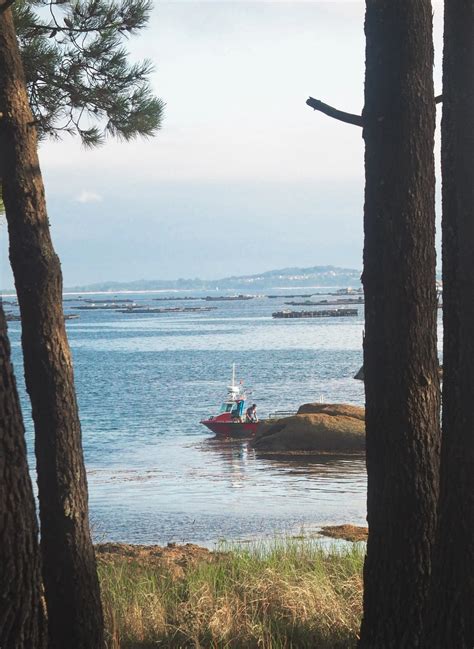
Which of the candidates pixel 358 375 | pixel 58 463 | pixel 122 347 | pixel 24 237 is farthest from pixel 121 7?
pixel 122 347

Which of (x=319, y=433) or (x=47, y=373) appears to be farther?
(x=319, y=433)

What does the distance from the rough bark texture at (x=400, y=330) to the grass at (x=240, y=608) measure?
965 mm

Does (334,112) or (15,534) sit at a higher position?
(334,112)

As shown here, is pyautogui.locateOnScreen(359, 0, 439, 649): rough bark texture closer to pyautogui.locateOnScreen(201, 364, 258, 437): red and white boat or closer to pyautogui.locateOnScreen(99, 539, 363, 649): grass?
pyautogui.locateOnScreen(99, 539, 363, 649): grass

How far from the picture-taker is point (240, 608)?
7.04 m

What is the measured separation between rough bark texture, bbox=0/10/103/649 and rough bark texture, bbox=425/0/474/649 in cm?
226

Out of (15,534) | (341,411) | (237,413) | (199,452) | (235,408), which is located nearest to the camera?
(15,534)

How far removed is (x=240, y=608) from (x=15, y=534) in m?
3.46

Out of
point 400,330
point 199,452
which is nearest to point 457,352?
point 400,330

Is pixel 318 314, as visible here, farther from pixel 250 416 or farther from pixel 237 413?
pixel 237 413

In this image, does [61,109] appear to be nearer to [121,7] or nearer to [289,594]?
[121,7]

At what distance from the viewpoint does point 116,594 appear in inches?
309

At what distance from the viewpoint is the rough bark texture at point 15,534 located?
12.6ft

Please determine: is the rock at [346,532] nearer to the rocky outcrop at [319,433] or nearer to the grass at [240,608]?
the grass at [240,608]
